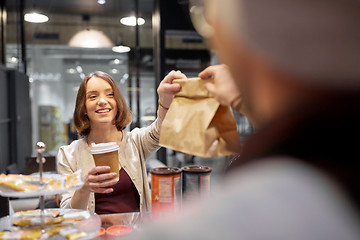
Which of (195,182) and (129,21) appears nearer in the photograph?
(195,182)

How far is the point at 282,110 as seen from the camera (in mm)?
374

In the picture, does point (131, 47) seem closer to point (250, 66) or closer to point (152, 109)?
point (152, 109)

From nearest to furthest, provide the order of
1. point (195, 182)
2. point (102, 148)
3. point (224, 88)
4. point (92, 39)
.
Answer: point (224, 88), point (195, 182), point (102, 148), point (92, 39)

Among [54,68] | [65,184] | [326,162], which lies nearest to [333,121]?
[326,162]

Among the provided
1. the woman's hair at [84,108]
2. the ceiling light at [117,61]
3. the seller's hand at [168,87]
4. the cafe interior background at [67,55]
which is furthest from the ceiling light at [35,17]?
the seller's hand at [168,87]

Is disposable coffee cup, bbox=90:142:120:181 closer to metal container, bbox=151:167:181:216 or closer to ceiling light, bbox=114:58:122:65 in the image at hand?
metal container, bbox=151:167:181:216

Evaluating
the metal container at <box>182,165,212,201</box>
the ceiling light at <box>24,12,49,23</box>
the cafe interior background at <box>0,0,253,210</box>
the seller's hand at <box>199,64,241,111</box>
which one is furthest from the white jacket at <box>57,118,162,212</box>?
the ceiling light at <box>24,12,49,23</box>

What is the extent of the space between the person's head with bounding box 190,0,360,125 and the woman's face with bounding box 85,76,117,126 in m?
1.41

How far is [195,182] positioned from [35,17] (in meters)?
5.67

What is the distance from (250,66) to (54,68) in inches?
239

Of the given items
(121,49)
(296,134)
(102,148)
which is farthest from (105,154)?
(121,49)

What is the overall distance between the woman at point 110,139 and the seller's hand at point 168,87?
268mm

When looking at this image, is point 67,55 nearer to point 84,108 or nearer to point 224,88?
point 84,108

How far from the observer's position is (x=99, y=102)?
1.69 m
